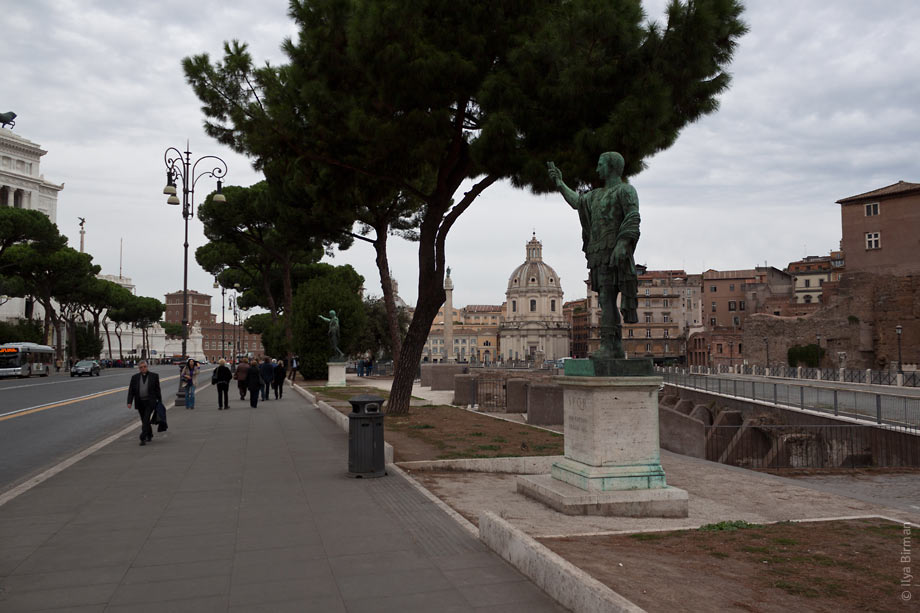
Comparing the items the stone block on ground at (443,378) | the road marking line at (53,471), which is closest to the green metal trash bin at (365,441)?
the road marking line at (53,471)

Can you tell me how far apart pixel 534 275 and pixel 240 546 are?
128 meters

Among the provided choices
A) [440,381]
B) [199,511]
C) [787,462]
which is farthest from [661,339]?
[199,511]

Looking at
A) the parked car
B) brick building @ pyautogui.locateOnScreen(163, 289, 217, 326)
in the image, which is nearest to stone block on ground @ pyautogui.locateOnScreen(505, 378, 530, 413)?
the parked car

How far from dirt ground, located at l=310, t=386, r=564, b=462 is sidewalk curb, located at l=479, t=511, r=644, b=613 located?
451 cm

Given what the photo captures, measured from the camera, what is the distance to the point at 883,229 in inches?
1832

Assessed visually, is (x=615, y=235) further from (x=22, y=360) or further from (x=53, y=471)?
(x=22, y=360)

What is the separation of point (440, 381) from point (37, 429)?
1796 cm

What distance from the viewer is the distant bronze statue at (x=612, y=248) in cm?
630

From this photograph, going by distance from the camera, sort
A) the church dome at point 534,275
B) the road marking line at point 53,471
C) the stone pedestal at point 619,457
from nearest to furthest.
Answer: the stone pedestal at point 619,457 → the road marking line at point 53,471 → the church dome at point 534,275

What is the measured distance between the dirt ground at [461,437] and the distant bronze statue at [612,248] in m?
3.51

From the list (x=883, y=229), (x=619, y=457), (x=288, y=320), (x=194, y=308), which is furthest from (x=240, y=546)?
(x=194, y=308)

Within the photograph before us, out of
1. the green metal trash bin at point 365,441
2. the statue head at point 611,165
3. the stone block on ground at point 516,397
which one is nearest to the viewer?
the statue head at point 611,165

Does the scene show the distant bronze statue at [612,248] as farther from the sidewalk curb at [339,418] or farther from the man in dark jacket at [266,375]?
the man in dark jacket at [266,375]

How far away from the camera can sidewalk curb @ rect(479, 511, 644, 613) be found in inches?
131
